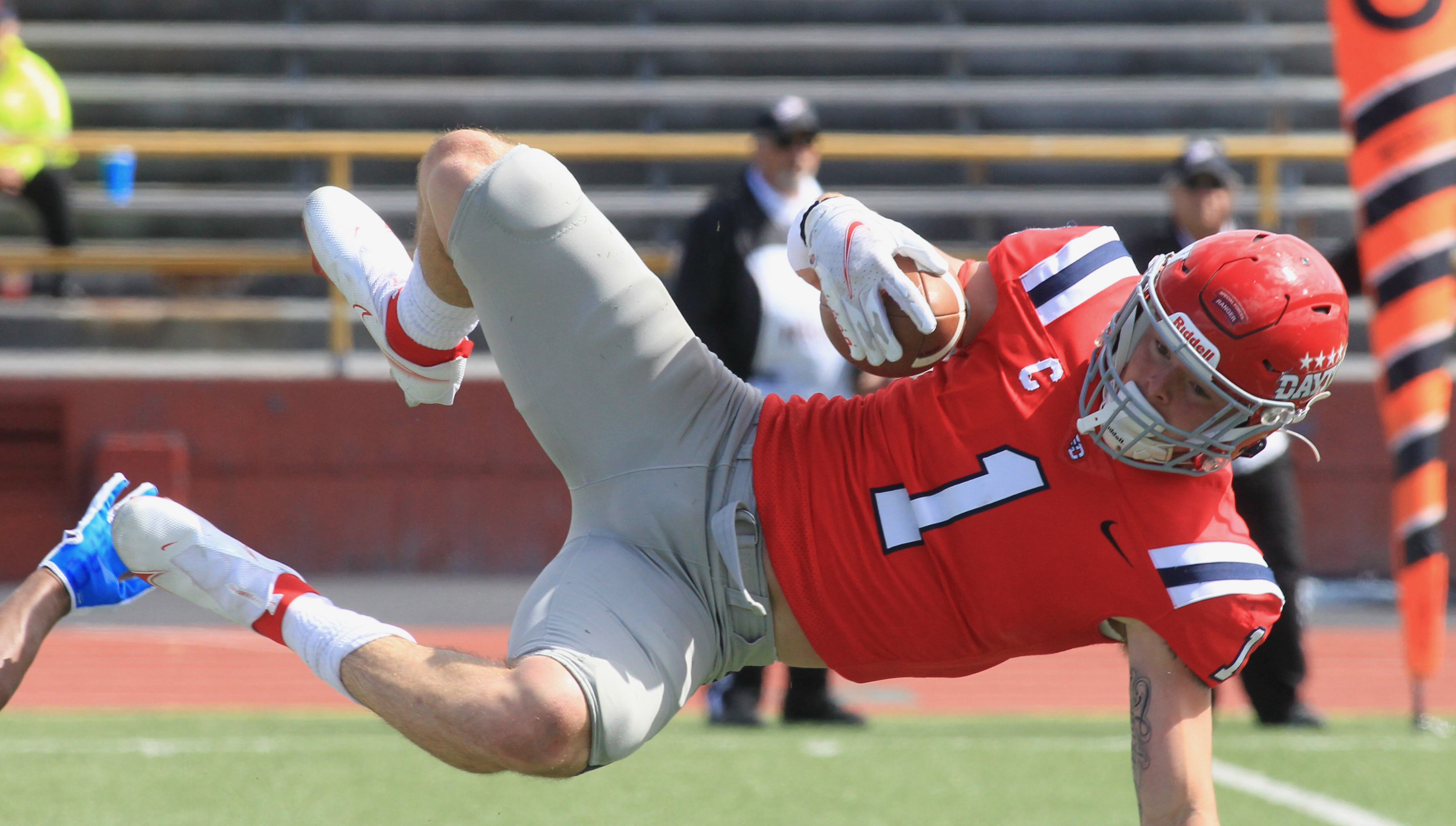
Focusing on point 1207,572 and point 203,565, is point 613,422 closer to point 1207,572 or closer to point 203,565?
point 203,565

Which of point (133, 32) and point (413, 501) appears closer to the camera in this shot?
point (413, 501)

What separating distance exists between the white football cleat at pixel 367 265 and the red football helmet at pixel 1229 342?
47.0 inches

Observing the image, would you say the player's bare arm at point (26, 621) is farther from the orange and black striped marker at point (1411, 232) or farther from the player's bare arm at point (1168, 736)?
the orange and black striped marker at point (1411, 232)

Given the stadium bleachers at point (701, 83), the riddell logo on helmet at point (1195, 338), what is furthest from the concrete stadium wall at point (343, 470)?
the riddell logo on helmet at point (1195, 338)

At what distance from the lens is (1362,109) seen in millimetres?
4562

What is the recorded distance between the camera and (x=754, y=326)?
4844 mm

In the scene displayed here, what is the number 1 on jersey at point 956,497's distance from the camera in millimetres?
2414

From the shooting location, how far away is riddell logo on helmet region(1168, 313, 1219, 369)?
7.38ft

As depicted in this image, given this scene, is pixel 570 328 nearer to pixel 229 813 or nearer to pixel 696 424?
pixel 696 424

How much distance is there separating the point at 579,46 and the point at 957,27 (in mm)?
2580

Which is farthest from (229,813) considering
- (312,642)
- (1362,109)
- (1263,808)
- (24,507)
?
(24,507)

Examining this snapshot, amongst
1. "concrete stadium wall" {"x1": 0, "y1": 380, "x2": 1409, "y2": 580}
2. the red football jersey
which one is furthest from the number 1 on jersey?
"concrete stadium wall" {"x1": 0, "y1": 380, "x2": 1409, "y2": 580}

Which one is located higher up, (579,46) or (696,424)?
(579,46)

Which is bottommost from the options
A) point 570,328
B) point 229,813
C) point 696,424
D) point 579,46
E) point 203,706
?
point 203,706
